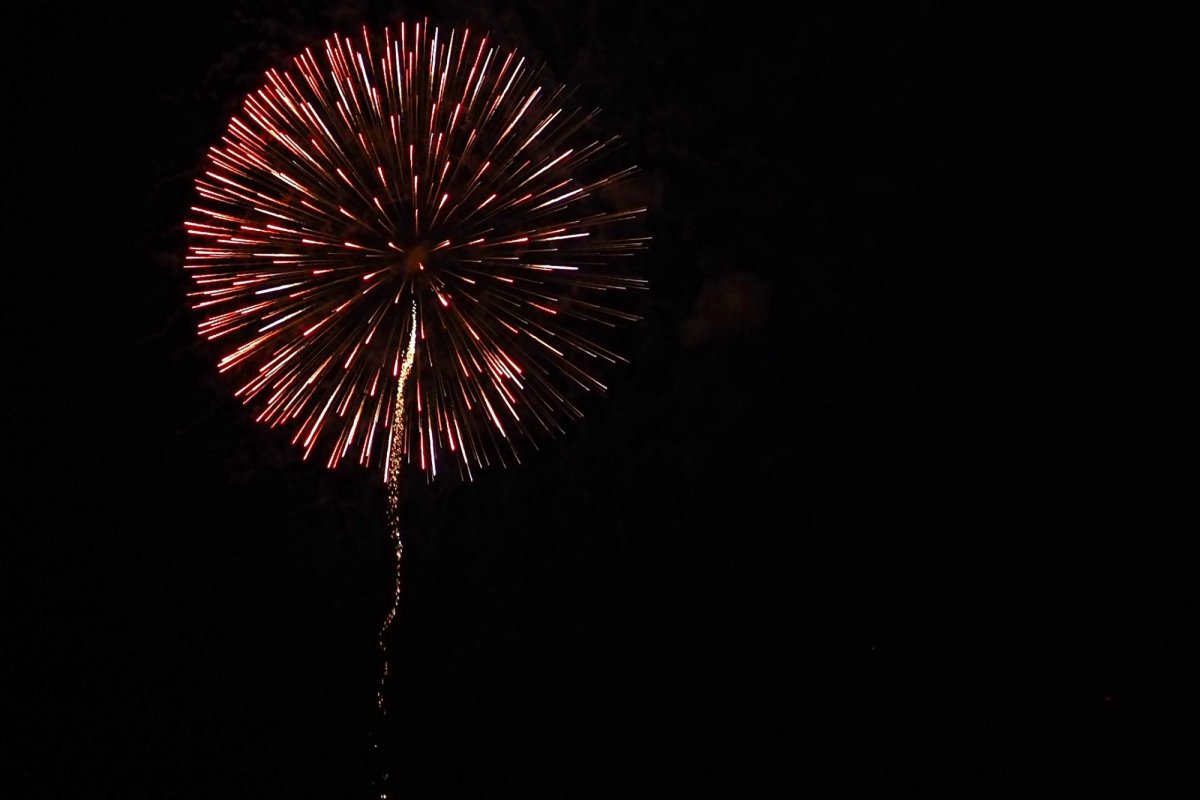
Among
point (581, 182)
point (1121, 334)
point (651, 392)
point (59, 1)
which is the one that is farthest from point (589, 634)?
point (59, 1)

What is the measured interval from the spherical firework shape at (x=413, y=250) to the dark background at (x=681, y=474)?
8 cm

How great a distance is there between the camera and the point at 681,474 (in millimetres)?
2043

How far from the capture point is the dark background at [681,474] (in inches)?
77.5

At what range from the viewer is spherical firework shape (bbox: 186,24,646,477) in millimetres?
1729

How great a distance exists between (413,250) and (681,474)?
772 millimetres

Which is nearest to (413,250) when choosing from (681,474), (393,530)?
(393,530)

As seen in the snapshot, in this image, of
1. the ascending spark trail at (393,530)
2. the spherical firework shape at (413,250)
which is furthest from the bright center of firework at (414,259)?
the ascending spark trail at (393,530)

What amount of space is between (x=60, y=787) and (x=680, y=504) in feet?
5.05

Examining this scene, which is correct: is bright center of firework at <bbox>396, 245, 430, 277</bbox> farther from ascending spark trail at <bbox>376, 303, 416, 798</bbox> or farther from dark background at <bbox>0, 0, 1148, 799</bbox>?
dark background at <bbox>0, 0, 1148, 799</bbox>

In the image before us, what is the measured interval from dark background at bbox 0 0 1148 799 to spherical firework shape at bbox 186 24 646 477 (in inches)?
3.1

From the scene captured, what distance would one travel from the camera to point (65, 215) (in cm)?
197

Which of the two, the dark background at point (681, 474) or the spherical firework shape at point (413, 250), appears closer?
the spherical firework shape at point (413, 250)

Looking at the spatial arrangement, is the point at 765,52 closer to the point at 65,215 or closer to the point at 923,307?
the point at 923,307

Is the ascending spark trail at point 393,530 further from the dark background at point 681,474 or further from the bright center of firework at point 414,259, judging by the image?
the bright center of firework at point 414,259
